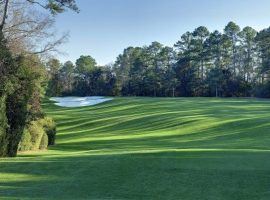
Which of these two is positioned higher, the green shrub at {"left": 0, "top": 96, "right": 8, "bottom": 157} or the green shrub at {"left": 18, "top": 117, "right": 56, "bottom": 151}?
the green shrub at {"left": 0, "top": 96, "right": 8, "bottom": 157}

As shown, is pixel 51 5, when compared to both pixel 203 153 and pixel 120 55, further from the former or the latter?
pixel 120 55

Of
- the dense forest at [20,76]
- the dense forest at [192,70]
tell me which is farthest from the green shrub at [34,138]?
the dense forest at [192,70]

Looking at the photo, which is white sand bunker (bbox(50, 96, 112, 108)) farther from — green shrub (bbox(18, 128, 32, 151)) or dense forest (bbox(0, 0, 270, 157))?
green shrub (bbox(18, 128, 32, 151))

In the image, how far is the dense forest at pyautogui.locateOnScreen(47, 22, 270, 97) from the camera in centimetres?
10075

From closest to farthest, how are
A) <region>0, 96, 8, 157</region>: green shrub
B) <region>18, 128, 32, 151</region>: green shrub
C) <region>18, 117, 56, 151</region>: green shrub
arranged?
<region>0, 96, 8, 157</region>: green shrub < <region>18, 128, 32, 151</region>: green shrub < <region>18, 117, 56, 151</region>: green shrub

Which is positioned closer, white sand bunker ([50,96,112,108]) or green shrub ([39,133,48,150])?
green shrub ([39,133,48,150])

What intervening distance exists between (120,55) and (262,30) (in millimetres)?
47385

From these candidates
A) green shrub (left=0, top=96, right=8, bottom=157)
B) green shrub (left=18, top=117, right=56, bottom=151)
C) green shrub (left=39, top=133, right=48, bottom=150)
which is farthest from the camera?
green shrub (left=39, top=133, right=48, bottom=150)

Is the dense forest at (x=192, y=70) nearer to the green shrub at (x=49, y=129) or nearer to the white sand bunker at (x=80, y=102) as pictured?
the white sand bunker at (x=80, y=102)

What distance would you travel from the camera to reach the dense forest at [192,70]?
10075cm

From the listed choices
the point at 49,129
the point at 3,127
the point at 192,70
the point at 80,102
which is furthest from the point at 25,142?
the point at 192,70

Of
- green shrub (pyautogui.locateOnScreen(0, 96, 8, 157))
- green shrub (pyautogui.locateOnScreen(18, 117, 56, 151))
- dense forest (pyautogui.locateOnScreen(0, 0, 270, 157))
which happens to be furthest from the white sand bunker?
green shrub (pyautogui.locateOnScreen(0, 96, 8, 157))

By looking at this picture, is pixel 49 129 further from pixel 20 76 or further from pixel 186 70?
pixel 186 70

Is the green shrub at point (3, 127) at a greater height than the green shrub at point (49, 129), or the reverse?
the green shrub at point (3, 127)
